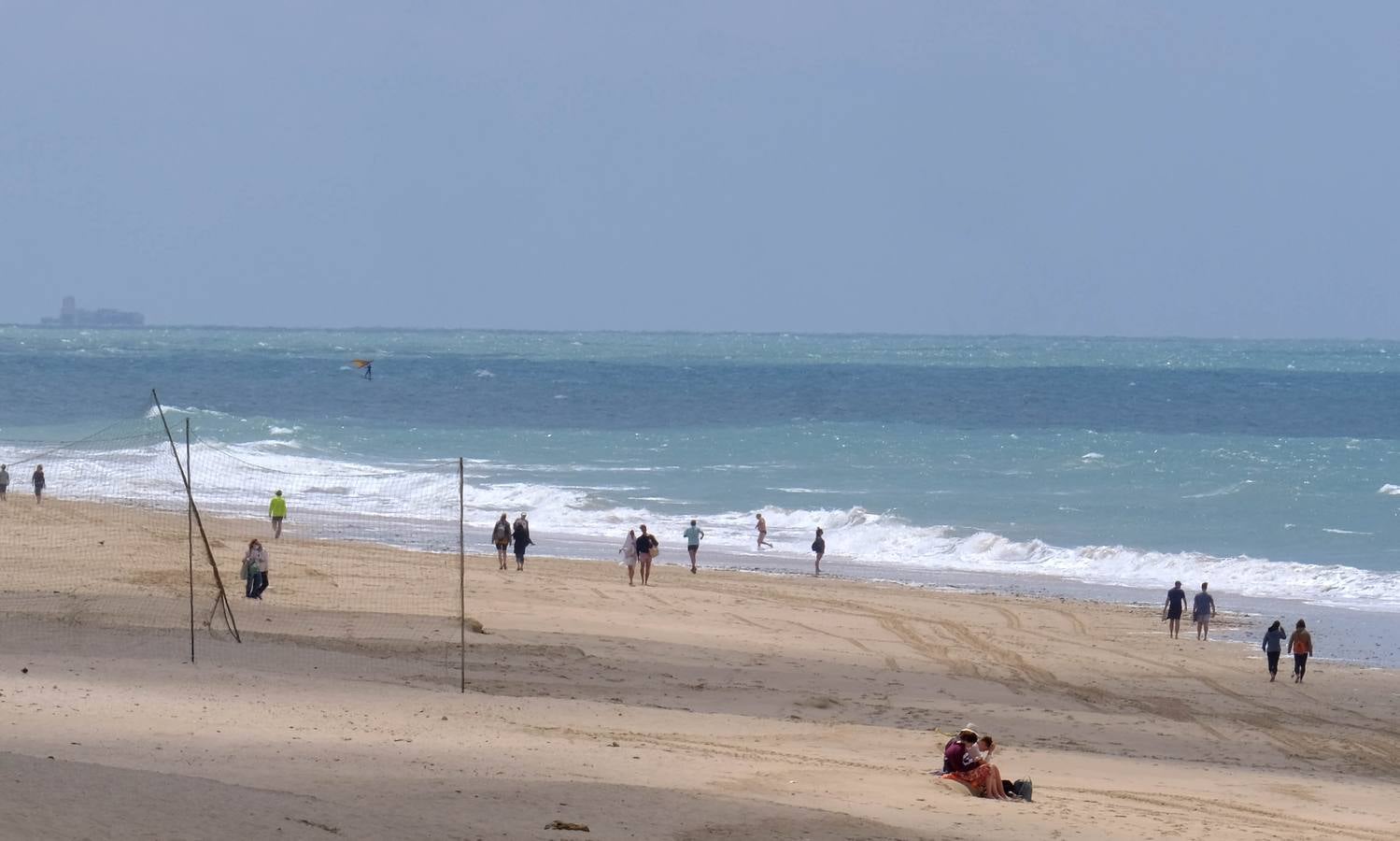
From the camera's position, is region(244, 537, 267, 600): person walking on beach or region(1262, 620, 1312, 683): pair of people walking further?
region(244, 537, 267, 600): person walking on beach

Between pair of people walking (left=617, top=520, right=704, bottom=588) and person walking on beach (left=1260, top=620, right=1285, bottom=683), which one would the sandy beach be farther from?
pair of people walking (left=617, top=520, right=704, bottom=588)

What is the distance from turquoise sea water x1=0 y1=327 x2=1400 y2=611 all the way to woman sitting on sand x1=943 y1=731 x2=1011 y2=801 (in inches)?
633

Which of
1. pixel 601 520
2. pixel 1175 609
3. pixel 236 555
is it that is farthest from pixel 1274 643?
pixel 601 520

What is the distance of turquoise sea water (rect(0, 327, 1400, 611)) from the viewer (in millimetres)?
31078

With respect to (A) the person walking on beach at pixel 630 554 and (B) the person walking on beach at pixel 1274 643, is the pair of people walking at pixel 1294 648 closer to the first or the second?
(B) the person walking on beach at pixel 1274 643

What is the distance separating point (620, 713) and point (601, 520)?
67.6 feet

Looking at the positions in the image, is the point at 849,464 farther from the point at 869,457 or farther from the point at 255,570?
the point at 255,570

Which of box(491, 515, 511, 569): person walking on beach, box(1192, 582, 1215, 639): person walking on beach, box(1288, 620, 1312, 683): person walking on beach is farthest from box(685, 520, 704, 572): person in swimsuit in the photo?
box(1288, 620, 1312, 683): person walking on beach

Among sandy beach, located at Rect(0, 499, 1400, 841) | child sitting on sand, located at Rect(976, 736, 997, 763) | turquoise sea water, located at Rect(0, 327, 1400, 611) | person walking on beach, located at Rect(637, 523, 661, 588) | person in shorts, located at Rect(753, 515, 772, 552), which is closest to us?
sandy beach, located at Rect(0, 499, 1400, 841)

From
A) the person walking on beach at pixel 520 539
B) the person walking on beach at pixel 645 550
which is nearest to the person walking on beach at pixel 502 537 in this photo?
the person walking on beach at pixel 520 539

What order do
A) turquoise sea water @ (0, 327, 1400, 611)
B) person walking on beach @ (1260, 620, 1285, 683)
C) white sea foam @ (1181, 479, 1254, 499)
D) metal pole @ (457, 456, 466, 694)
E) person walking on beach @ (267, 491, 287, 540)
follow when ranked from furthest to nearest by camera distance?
white sea foam @ (1181, 479, 1254, 499) → turquoise sea water @ (0, 327, 1400, 611) → person walking on beach @ (267, 491, 287, 540) → person walking on beach @ (1260, 620, 1285, 683) → metal pole @ (457, 456, 466, 694)

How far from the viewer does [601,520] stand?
34.2m

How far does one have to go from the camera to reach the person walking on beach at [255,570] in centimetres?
1878

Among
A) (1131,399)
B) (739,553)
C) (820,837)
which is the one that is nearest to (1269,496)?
(739,553)
